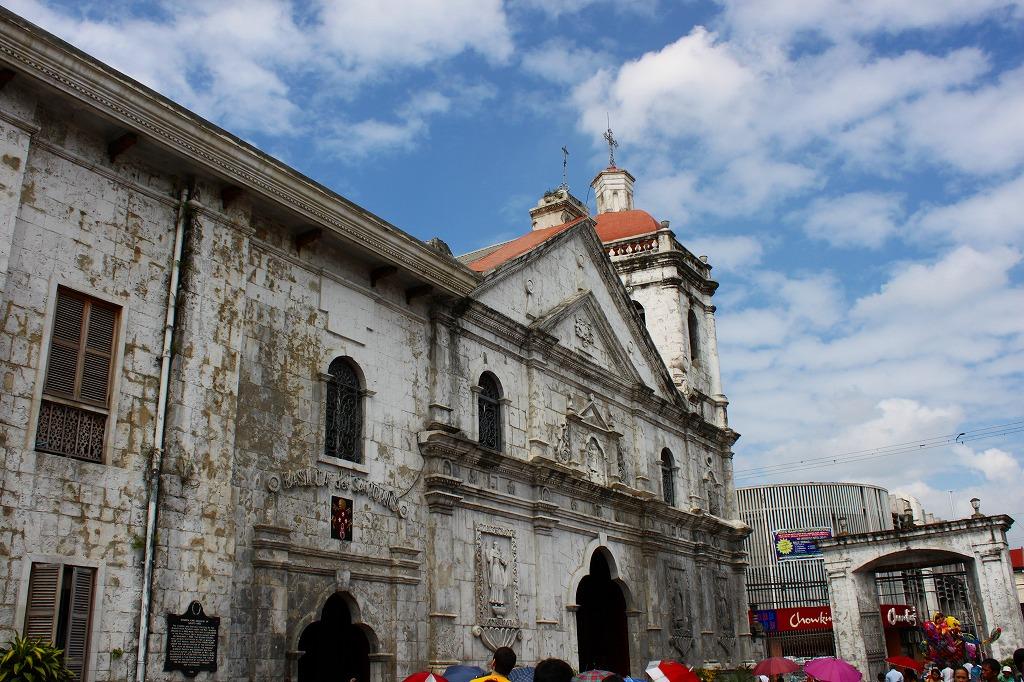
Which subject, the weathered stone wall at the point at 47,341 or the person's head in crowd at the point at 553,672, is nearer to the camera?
the person's head in crowd at the point at 553,672

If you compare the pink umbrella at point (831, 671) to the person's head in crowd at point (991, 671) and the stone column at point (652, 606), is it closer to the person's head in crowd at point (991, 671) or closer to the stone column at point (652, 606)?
the person's head in crowd at point (991, 671)

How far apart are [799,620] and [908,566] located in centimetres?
1062

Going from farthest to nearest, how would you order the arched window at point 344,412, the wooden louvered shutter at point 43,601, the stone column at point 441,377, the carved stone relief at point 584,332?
the carved stone relief at point 584,332, the stone column at point 441,377, the arched window at point 344,412, the wooden louvered shutter at point 43,601

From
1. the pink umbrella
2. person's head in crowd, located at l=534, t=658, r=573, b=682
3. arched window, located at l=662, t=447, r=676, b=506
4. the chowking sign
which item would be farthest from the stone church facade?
the chowking sign

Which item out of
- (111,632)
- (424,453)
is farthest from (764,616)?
(111,632)

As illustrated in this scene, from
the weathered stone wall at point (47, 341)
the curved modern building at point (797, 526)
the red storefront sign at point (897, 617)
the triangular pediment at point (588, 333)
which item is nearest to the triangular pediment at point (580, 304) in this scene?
the triangular pediment at point (588, 333)

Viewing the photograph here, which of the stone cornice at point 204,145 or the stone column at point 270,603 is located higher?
the stone cornice at point 204,145

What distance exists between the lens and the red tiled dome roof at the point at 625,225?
95.0ft

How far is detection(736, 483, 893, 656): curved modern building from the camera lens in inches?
1913

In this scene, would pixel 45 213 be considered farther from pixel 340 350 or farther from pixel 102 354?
pixel 340 350

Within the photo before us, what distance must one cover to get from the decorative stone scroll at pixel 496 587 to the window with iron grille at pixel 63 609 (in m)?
7.04

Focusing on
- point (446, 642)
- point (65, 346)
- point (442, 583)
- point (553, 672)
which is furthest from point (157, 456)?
point (553, 672)

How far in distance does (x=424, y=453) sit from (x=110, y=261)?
244 inches

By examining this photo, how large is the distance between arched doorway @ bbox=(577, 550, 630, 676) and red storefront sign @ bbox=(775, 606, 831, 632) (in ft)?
62.5
